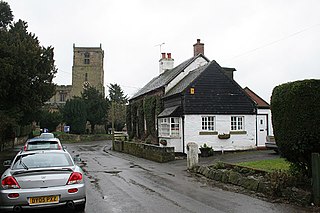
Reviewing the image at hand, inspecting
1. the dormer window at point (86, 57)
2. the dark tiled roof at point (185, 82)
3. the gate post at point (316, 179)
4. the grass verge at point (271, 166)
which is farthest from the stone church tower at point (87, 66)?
the gate post at point (316, 179)

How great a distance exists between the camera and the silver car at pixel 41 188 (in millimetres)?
7281

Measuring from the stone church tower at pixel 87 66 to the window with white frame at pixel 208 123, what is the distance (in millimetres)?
73451

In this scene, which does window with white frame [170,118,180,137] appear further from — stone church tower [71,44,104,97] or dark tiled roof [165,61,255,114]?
stone church tower [71,44,104,97]

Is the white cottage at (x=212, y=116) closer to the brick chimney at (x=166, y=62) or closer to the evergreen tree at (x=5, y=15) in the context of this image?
the brick chimney at (x=166, y=62)

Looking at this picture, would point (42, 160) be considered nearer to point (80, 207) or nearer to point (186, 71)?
point (80, 207)

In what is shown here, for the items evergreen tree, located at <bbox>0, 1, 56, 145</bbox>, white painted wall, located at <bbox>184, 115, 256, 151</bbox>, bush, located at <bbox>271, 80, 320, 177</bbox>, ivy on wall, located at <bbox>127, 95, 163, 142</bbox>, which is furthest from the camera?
ivy on wall, located at <bbox>127, 95, 163, 142</bbox>

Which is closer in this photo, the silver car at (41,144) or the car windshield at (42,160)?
the car windshield at (42,160)

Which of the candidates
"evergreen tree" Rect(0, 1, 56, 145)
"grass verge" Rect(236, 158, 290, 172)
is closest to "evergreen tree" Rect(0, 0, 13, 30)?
"evergreen tree" Rect(0, 1, 56, 145)

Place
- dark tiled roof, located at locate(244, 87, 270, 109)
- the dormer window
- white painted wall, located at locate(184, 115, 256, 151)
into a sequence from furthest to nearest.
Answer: the dormer window, dark tiled roof, located at locate(244, 87, 270, 109), white painted wall, located at locate(184, 115, 256, 151)

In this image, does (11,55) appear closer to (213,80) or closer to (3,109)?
(3,109)

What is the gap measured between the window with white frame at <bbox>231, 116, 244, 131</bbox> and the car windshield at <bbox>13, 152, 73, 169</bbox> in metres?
18.6

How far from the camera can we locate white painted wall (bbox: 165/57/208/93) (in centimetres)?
2886

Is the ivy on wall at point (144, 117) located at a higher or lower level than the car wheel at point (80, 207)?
higher

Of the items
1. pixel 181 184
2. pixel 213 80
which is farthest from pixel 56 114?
pixel 181 184
